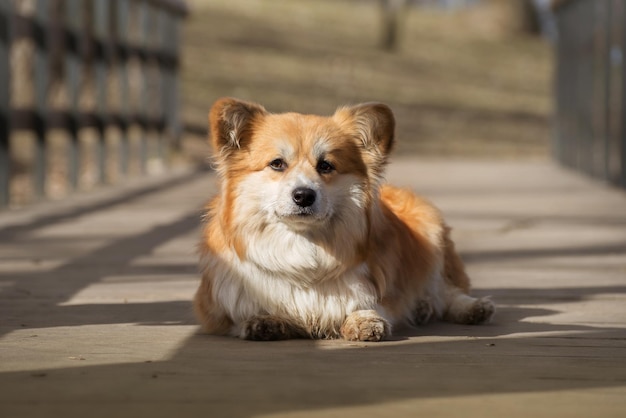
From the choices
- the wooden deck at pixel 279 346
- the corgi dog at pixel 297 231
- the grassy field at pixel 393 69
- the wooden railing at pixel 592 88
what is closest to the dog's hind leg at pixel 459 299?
the wooden deck at pixel 279 346

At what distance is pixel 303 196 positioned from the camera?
13.5 feet

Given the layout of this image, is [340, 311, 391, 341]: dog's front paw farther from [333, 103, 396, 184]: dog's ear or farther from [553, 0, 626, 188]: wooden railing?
[553, 0, 626, 188]: wooden railing

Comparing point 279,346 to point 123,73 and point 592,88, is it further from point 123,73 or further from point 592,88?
point 592,88

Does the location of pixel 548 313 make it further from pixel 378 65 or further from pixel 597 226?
pixel 378 65

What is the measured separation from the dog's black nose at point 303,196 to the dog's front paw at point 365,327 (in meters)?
0.46

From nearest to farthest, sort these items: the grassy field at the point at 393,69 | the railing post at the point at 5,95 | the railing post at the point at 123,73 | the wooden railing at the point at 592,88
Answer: the railing post at the point at 5,95
the wooden railing at the point at 592,88
the railing post at the point at 123,73
the grassy field at the point at 393,69

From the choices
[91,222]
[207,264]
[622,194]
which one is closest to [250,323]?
[207,264]

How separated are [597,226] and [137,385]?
5861 mm

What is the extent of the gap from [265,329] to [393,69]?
23.7 meters

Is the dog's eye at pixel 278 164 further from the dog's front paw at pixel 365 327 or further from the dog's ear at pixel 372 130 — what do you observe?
the dog's front paw at pixel 365 327

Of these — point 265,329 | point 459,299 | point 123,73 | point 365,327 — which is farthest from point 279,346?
point 123,73

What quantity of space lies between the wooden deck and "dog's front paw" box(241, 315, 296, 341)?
0.21 ft

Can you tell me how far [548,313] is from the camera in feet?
16.0

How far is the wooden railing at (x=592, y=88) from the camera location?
11.8 meters
